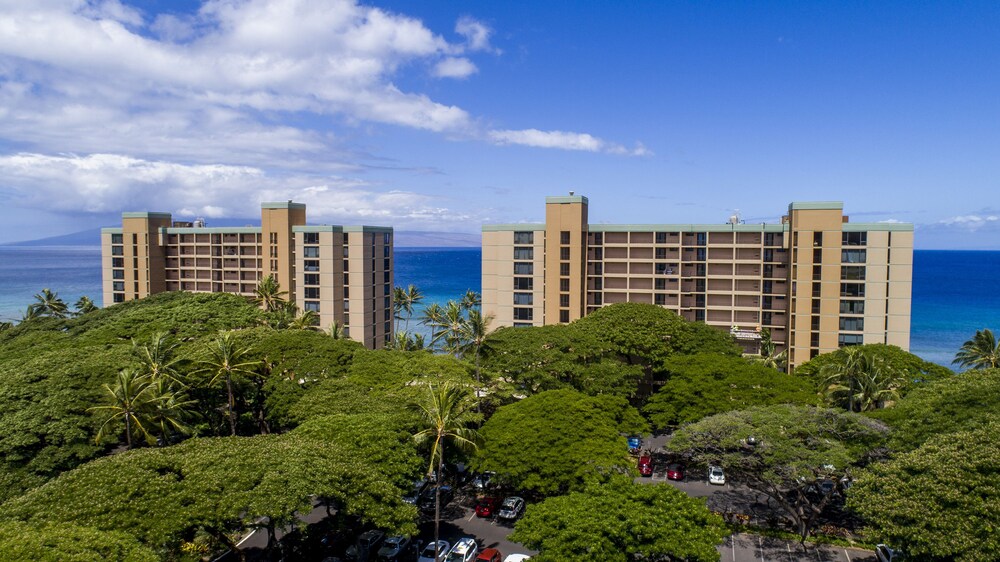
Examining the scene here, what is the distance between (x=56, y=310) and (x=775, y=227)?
110488 millimetres

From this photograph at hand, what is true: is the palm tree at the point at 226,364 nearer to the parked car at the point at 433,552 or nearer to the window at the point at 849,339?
the parked car at the point at 433,552

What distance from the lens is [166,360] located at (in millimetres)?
48469

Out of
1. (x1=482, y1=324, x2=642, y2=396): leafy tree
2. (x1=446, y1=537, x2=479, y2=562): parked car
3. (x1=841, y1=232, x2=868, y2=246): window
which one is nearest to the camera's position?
(x1=446, y1=537, x2=479, y2=562): parked car

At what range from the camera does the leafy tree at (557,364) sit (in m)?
55.8

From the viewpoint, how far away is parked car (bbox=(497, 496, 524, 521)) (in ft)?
133

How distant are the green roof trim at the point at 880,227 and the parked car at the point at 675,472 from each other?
41.6 metres

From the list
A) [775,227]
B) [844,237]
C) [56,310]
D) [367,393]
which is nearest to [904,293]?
[844,237]

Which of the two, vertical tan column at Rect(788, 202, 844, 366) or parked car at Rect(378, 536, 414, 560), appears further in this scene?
vertical tan column at Rect(788, 202, 844, 366)

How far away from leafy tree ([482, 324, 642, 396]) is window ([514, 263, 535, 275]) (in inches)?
854

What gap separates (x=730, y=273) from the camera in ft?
262

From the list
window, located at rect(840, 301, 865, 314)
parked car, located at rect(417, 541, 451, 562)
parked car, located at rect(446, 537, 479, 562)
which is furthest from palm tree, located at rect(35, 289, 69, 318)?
window, located at rect(840, 301, 865, 314)

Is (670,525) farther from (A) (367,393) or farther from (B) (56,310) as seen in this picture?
(B) (56,310)

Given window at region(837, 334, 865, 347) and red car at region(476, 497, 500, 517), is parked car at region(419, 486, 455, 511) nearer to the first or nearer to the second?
red car at region(476, 497, 500, 517)

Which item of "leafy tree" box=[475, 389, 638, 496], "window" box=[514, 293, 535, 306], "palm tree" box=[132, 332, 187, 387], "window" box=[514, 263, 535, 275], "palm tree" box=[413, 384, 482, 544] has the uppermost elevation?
"window" box=[514, 263, 535, 275]
